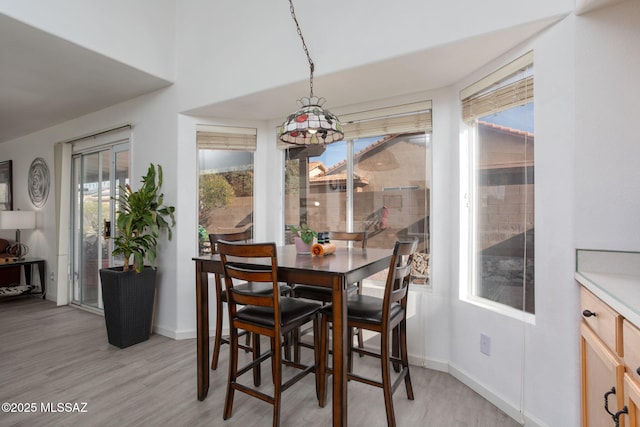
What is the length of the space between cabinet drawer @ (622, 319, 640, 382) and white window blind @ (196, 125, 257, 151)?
10.3ft

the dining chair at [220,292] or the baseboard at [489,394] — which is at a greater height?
the dining chair at [220,292]

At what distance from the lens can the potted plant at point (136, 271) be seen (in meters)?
3.00

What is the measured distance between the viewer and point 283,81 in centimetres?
257

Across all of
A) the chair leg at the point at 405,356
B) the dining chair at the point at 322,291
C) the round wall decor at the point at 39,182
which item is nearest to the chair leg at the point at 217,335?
the dining chair at the point at 322,291

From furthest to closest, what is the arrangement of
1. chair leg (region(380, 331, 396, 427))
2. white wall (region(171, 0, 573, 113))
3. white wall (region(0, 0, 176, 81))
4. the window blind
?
1. the window blind
2. white wall (region(0, 0, 176, 81))
3. white wall (region(171, 0, 573, 113))
4. chair leg (region(380, 331, 396, 427))

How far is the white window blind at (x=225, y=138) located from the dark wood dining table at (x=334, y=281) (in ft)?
→ 5.42

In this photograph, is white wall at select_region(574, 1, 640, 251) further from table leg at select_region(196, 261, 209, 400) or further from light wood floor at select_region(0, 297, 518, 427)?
table leg at select_region(196, 261, 209, 400)

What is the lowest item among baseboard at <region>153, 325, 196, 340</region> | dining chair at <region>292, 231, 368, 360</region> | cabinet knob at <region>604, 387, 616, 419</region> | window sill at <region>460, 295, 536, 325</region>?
baseboard at <region>153, 325, 196, 340</region>

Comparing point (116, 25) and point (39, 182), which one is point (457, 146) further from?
point (39, 182)

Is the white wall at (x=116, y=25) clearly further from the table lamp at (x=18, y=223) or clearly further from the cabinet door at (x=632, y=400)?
the cabinet door at (x=632, y=400)

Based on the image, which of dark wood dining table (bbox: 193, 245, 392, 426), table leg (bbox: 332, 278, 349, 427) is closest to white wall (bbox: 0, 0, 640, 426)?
dark wood dining table (bbox: 193, 245, 392, 426)

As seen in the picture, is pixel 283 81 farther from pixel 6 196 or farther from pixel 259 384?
pixel 6 196

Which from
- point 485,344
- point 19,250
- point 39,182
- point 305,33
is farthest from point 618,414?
point 19,250

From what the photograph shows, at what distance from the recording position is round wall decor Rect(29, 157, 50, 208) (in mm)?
4691
